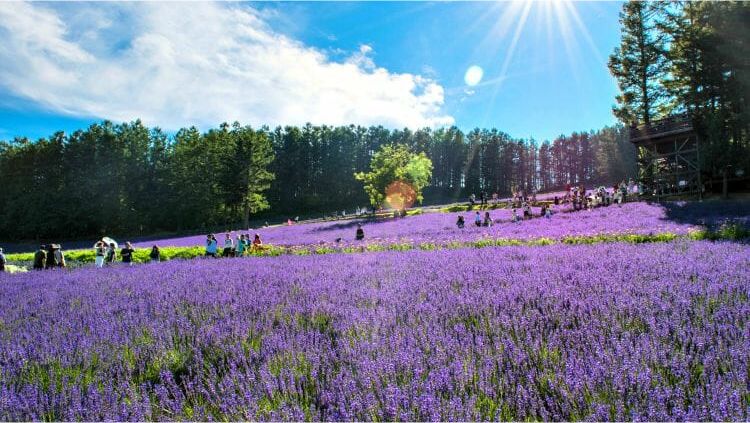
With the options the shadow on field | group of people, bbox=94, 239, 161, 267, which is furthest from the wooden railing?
group of people, bbox=94, 239, 161, 267

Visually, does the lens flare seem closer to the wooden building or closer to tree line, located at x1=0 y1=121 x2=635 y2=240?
tree line, located at x1=0 y1=121 x2=635 y2=240

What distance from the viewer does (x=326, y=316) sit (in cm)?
420

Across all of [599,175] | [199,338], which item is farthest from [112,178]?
[599,175]

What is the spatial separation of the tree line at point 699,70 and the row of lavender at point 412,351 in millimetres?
24009

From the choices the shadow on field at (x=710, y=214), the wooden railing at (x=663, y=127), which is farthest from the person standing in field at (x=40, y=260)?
the wooden railing at (x=663, y=127)

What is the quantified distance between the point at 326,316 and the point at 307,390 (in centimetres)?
164

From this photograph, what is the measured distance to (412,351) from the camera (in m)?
2.87

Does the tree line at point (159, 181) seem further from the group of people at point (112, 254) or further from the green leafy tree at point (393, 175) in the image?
the group of people at point (112, 254)

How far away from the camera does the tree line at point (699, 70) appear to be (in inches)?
910

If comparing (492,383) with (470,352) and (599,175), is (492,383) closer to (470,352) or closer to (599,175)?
(470,352)

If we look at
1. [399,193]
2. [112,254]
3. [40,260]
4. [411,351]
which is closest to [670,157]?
[399,193]

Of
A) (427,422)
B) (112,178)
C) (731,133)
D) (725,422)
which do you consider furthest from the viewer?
(112,178)

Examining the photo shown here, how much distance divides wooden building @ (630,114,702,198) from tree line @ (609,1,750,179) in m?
0.92

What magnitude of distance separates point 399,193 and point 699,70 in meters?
26.1
